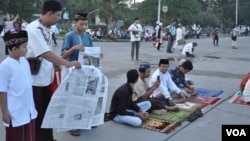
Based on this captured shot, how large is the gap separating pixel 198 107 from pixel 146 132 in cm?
176

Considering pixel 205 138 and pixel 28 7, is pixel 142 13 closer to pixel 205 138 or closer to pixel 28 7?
pixel 28 7

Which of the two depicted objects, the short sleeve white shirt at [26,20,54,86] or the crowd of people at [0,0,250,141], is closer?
the crowd of people at [0,0,250,141]

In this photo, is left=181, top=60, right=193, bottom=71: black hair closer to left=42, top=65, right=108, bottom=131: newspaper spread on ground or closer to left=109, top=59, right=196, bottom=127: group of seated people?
left=109, top=59, right=196, bottom=127: group of seated people

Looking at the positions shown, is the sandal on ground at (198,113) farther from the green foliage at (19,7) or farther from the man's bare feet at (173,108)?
the green foliage at (19,7)

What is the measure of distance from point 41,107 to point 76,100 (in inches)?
16.2

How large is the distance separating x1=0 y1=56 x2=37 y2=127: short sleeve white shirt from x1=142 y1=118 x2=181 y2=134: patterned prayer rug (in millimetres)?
2267

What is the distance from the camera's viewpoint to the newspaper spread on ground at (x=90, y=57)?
168 inches

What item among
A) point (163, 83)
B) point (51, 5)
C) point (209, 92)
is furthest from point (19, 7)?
point (51, 5)

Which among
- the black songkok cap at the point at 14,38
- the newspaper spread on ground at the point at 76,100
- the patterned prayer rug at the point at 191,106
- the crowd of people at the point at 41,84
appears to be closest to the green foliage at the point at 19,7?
the patterned prayer rug at the point at 191,106

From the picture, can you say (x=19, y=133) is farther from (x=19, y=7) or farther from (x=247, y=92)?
(x=19, y=7)

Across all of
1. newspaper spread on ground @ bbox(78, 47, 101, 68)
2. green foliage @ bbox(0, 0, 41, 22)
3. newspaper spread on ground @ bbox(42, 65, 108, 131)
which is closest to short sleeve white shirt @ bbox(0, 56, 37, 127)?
newspaper spread on ground @ bbox(42, 65, 108, 131)

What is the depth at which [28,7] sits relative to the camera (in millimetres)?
37000

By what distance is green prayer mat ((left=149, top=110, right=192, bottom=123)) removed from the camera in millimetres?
5457

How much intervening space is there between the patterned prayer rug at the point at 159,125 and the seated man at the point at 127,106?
4.2 inches
